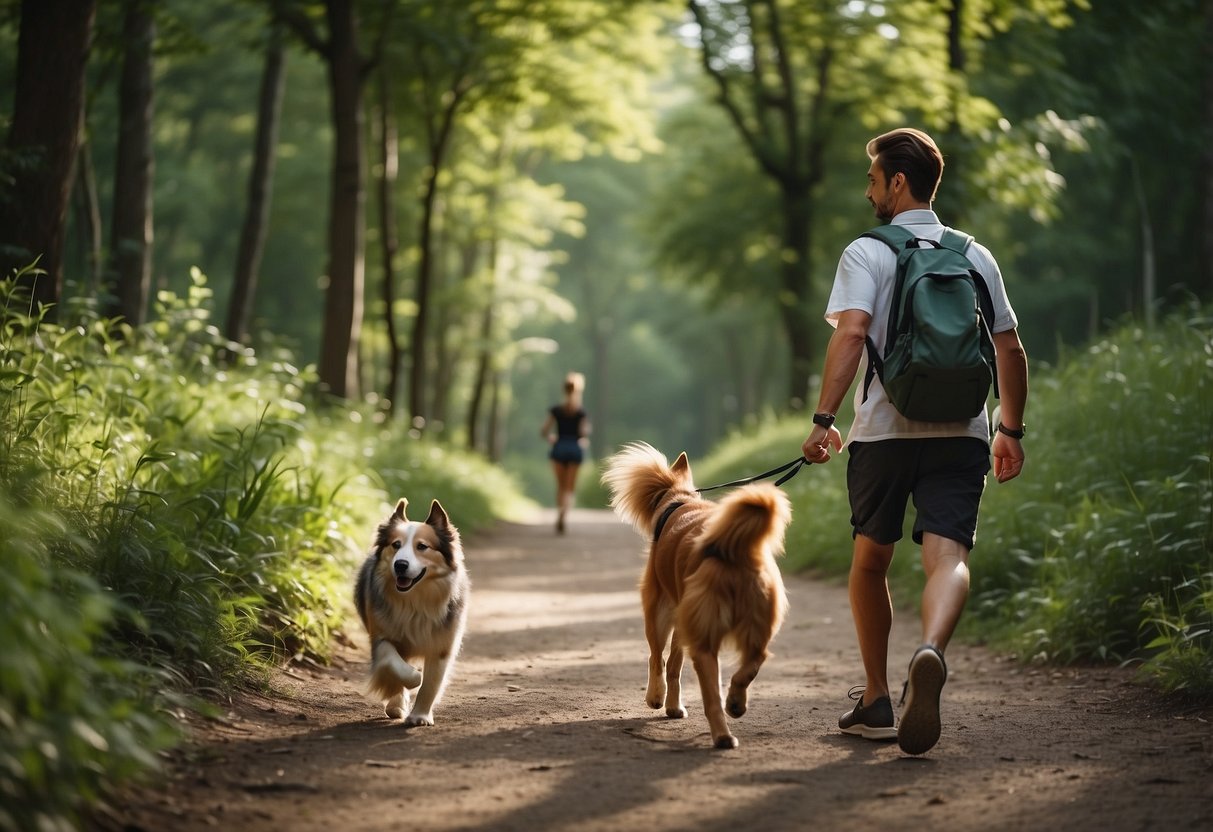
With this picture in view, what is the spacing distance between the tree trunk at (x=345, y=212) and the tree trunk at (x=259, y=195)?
1953 millimetres

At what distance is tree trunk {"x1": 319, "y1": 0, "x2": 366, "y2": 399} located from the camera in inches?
548

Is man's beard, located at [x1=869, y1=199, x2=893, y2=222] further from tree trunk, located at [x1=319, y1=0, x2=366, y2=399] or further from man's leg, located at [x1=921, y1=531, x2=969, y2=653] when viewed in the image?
tree trunk, located at [x1=319, y1=0, x2=366, y2=399]

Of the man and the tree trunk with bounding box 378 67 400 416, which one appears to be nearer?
the man

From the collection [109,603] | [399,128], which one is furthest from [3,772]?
[399,128]

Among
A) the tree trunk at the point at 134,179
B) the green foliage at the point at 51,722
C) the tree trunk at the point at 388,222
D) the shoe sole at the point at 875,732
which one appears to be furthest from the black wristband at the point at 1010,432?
the tree trunk at the point at 388,222

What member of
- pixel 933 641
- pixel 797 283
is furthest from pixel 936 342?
pixel 797 283

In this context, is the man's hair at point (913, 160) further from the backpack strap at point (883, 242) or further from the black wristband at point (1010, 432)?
the black wristband at point (1010, 432)

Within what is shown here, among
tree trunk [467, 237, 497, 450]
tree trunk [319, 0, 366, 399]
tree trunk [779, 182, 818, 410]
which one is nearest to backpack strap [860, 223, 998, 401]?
tree trunk [319, 0, 366, 399]

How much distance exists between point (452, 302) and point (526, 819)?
74.6 feet

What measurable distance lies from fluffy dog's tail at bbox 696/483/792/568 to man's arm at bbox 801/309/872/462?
0.27m

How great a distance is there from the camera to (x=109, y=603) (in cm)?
315

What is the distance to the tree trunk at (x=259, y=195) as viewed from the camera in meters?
15.9

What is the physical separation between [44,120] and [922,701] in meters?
6.60

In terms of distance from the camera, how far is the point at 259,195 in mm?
15906
